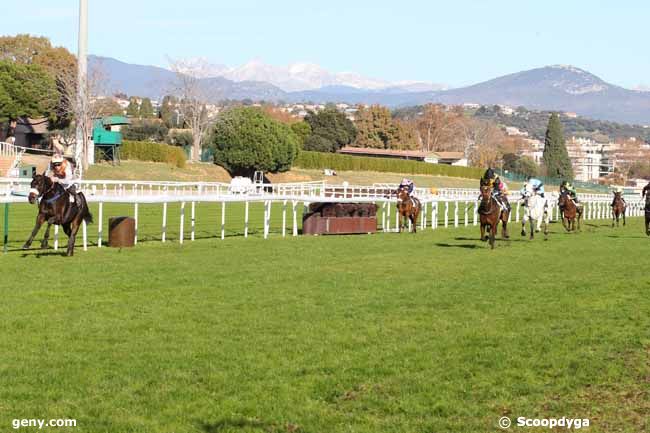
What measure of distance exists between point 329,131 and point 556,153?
38144 millimetres

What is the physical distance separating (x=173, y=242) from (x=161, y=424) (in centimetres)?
1648

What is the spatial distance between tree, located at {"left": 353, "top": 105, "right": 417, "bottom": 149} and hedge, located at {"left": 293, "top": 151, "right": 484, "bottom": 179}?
88.7 ft

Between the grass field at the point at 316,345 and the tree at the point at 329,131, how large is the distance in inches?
3747

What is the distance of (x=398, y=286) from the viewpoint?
48.9 feet

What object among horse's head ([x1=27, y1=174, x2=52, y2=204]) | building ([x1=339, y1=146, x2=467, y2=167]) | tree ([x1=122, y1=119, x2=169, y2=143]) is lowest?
horse's head ([x1=27, y1=174, x2=52, y2=204])

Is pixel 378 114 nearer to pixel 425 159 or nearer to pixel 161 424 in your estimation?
pixel 425 159

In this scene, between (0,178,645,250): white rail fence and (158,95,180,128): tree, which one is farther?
(158,95,180,128): tree

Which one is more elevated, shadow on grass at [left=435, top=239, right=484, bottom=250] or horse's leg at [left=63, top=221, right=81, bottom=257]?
horse's leg at [left=63, top=221, right=81, bottom=257]

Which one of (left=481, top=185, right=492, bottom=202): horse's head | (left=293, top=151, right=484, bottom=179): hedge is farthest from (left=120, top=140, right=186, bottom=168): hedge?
(left=481, top=185, right=492, bottom=202): horse's head

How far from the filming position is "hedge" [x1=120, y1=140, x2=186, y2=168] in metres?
72.0

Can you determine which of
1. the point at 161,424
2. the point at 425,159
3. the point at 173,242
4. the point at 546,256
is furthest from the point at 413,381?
the point at 425,159

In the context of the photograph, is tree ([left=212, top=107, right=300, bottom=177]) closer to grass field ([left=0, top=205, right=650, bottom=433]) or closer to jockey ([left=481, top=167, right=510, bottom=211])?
jockey ([left=481, top=167, right=510, bottom=211])

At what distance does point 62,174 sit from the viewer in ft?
60.3

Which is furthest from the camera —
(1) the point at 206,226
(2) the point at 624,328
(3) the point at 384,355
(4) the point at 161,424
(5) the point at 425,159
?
(5) the point at 425,159
